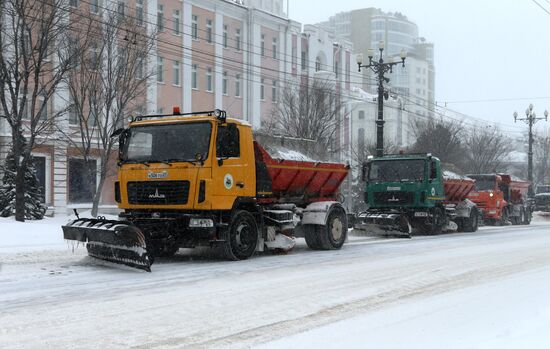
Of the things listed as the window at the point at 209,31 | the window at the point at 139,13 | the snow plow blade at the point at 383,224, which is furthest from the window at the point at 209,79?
the snow plow blade at the point at 383,224

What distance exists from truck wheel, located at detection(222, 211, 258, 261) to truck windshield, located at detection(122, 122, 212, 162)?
1.53m

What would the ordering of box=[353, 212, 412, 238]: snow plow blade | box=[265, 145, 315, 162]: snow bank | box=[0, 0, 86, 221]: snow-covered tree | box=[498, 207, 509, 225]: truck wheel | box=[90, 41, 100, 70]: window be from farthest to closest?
box=[498, 207, 509, 225]: truck wheel < box=[90, 41, 100, 70]: window < box=[353, 212, 412, 238]: snow plow blade < box=[0, 0, 86, 221]: snow-covered tree < box=[265, 145, 315, 162]: snow bank

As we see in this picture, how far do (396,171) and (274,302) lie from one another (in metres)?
14.2

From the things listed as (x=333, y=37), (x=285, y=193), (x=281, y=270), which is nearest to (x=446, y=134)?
(x=333, y=37)

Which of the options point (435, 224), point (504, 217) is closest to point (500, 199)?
point (504, 217)

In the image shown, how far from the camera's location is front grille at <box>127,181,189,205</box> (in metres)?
11.7

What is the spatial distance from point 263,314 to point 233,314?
344mm

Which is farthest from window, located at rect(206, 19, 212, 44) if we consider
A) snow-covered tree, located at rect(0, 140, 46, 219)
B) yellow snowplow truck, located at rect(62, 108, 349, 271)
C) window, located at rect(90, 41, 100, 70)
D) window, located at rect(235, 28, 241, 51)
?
yellow snowplow truck, located at rect(62, 108, 349, 271)

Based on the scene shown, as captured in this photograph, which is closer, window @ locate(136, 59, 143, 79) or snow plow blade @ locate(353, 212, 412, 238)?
snow plow blade @ locate(353, 212, 412, 238)

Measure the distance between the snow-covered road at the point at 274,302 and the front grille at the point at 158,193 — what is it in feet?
A: 3.93

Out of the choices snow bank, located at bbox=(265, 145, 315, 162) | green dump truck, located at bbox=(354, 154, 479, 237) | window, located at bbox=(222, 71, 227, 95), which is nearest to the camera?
snow bank, located at bbox=(265, 145, 315, 162)

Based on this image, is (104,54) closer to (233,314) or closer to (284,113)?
(284,113)

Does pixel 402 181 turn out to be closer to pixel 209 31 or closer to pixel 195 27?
pixel 195 27

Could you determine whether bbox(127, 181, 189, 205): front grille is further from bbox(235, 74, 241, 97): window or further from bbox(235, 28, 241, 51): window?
bbox(235, 28, 241, 51): window
